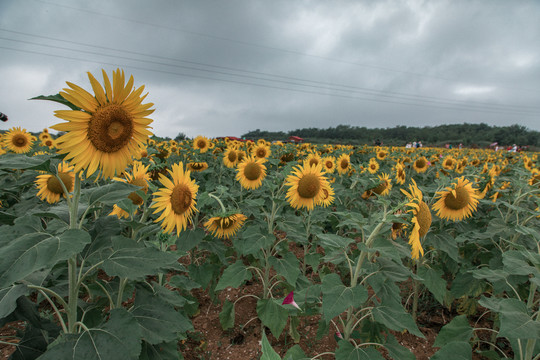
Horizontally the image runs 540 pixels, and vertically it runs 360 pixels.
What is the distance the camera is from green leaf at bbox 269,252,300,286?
2.96 metres

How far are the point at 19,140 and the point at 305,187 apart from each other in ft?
25.6

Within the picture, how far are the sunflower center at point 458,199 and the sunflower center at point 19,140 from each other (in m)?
9.15

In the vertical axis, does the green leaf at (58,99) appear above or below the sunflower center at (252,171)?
above

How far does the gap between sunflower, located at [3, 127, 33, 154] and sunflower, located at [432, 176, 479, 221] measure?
8.74 meters

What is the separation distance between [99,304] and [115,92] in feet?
4.57

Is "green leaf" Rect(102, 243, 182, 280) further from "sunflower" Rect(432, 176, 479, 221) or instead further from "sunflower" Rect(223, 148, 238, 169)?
"sunflower" Rect(223, 148, 238, 169)

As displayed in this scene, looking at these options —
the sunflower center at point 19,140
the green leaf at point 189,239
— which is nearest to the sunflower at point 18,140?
the sunflower center at point 19,140

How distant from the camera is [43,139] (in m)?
9.85

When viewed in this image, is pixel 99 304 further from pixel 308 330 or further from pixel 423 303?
pixel 423 303

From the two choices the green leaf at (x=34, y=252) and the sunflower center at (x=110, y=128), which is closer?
the green leaf at (x=34, y=252)

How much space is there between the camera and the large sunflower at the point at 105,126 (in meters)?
1.42

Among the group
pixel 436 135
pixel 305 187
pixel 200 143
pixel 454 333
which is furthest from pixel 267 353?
pixel 436 135

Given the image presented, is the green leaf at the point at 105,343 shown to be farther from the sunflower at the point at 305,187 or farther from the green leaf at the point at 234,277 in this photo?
the sunflower at the point at 305,187

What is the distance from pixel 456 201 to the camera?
10.1 ft
